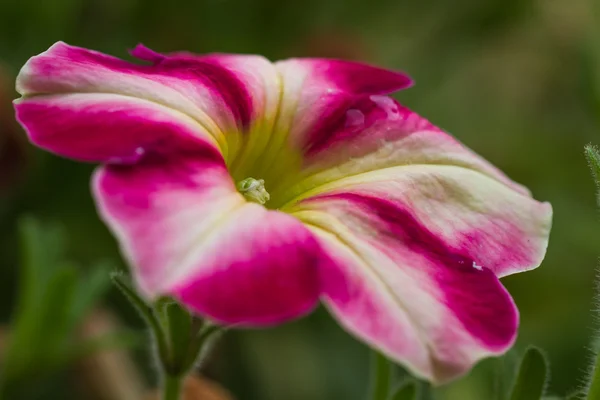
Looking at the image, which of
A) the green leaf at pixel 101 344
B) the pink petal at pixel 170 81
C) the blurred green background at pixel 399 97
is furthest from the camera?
the blurred green background at pixel 399 97

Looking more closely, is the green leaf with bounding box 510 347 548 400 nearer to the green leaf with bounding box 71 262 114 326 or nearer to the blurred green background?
the blurred green background

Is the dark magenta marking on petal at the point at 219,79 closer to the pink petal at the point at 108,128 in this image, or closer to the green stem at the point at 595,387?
the pink petal at the point at 108,128

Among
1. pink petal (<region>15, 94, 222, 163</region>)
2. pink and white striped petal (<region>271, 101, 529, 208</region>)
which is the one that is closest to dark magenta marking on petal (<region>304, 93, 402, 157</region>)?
pink and white striped petal (<region>271, 101, 529, 208</region>)

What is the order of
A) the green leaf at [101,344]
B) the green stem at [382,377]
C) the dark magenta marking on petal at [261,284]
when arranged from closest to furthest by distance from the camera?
the dark magenta marking on petal at [261,284] → the green stem at [382,377] → the green leaf at [101,344]

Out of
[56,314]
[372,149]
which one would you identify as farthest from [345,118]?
[56,314]

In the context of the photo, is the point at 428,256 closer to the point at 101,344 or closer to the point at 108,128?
the point at 108,128

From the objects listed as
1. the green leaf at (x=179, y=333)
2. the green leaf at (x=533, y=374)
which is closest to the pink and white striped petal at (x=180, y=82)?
the green leaf at (x=179, y=333)
